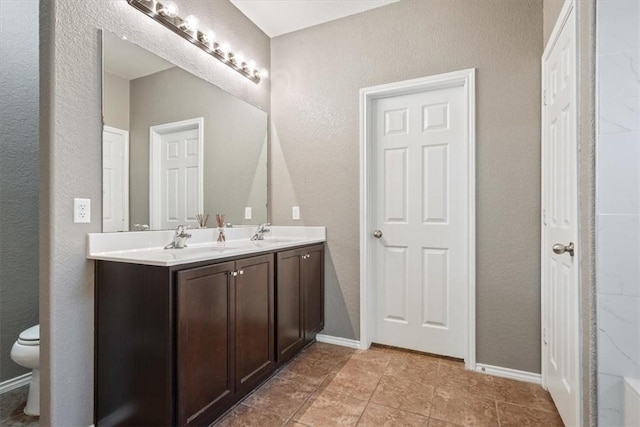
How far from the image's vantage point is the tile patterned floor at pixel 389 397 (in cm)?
161

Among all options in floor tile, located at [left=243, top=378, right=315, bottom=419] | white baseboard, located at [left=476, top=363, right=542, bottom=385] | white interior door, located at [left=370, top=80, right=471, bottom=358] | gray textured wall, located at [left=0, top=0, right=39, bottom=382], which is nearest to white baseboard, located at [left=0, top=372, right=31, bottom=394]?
gray textured wall, located at [left=0, top=0, right=39, bottom=382]

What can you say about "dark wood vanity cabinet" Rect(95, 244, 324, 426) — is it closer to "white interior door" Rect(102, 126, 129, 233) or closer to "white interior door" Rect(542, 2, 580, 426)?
"white interior door" Rect(102, 126, 129, 233)

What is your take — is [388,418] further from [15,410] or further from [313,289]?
[15,410]

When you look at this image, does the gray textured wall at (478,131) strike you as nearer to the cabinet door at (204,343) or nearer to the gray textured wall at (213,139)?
the gray textured wall at (213,139)

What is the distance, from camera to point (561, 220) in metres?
1.54

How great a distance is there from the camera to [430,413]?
1.66 m

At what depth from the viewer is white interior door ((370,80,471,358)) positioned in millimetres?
2244

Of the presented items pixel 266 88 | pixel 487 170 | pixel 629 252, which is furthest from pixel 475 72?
pixel 266 88

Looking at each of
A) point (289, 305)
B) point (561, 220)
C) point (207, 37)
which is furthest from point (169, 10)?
point (561, 220)

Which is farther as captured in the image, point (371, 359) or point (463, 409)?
→ point (371, 359)

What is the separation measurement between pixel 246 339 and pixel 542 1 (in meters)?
2.70

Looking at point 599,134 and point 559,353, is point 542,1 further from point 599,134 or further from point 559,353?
point 559,353

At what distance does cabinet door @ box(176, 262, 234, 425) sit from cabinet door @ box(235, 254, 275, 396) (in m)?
0.07

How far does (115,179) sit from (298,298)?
1353mm
